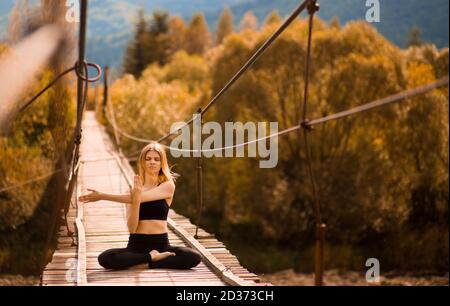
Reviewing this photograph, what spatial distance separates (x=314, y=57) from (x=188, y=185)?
3314mm

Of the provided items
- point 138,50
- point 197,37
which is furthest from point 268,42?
point 197,37

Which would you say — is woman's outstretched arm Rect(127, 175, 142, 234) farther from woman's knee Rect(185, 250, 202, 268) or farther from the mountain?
the mountain

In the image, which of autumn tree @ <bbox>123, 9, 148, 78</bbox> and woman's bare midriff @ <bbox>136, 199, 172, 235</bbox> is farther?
autumn tree @ <bbox>123, 9, 148, 78</bbox>

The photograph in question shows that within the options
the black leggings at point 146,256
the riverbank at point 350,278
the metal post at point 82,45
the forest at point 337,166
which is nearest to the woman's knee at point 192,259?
the black leggings at point 146,256

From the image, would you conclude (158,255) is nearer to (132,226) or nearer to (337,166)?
(132,226)

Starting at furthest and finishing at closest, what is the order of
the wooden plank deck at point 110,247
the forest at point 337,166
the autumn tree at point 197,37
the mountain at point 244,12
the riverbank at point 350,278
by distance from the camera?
1. the mountain at point 244,12
2. the autumn tree at point 197,37
3. the forest at point 337,166
4. the riverbank at point 350,278
5. the wooden plank deck at point 110,247

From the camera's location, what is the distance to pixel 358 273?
12320 mm

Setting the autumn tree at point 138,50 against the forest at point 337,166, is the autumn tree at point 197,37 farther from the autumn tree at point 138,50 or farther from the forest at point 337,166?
the forest at point 337,166

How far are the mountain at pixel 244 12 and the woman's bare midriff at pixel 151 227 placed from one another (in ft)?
Answer: 3.77

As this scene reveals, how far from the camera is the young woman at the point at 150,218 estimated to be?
76.9 inches

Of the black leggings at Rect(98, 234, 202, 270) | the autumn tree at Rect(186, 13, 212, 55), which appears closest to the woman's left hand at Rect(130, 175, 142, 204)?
the black leggings at Rect(98, 234, 202, 270)

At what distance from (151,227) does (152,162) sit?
187mm

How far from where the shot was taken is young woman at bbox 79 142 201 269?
195cm
